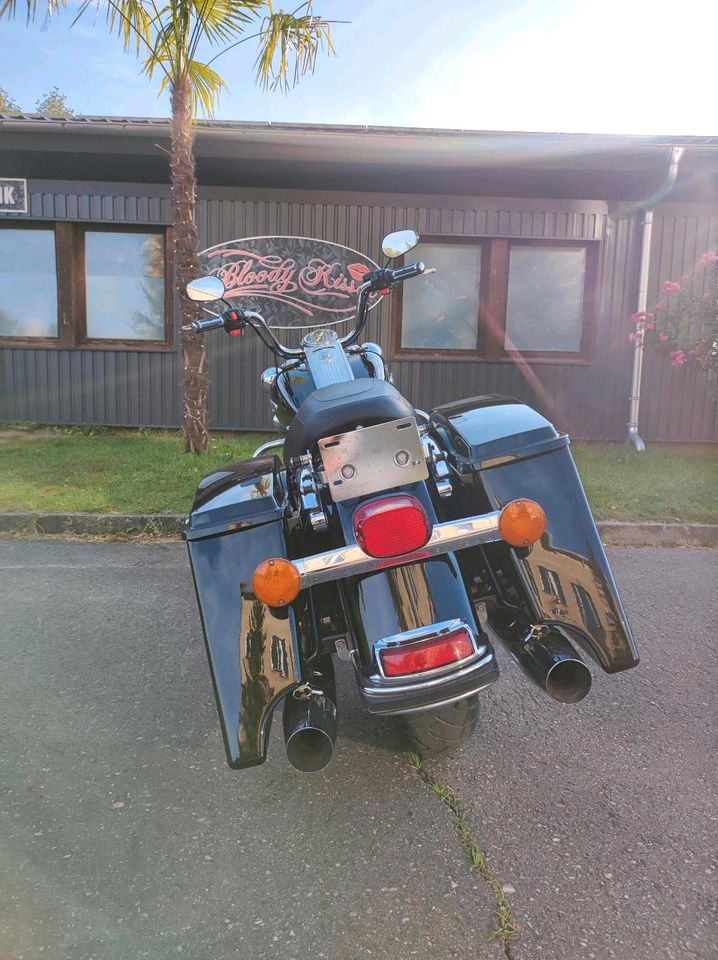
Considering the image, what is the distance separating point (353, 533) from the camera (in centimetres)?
184

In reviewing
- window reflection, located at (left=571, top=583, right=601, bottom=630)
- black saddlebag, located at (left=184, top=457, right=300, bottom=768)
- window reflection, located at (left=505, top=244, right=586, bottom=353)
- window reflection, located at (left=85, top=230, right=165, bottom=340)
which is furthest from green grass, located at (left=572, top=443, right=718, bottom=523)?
window reflection, located at (left=85, top=230, right=165, bottom=340)

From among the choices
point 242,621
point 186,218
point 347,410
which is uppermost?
point 186,218

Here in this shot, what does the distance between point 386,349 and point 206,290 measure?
6551mm

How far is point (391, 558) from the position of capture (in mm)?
1803

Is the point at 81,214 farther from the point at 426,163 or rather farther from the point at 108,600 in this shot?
the point at 108,600

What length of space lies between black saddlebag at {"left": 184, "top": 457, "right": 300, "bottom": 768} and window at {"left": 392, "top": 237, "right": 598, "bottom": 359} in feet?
25.0

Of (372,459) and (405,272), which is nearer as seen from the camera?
(372,459)

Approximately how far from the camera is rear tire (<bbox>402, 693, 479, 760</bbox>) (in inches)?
83.3

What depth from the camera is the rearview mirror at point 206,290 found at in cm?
277

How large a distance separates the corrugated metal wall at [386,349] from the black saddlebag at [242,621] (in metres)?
7.17

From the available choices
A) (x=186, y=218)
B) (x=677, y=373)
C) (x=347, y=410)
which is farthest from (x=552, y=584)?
(x=677, y=373)

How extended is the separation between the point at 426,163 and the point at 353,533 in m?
7.26

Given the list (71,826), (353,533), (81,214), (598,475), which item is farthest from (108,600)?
(81,214)

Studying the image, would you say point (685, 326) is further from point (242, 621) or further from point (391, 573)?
point (242, 621)
